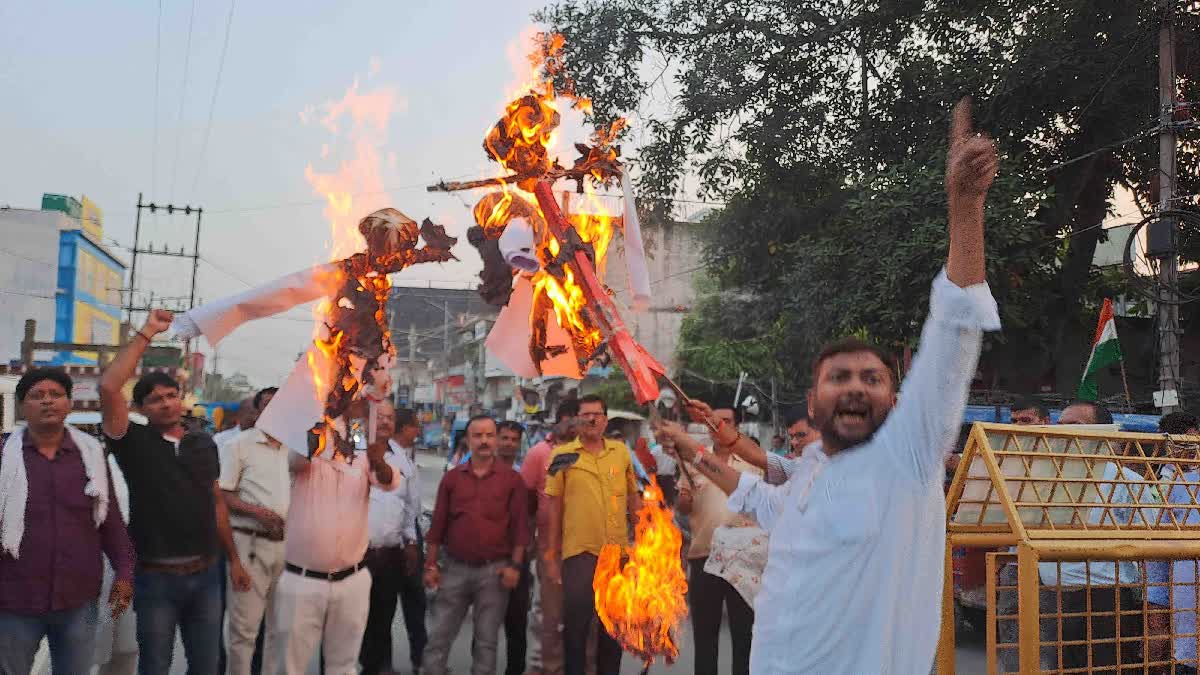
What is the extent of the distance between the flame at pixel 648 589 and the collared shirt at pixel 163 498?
2.51 m

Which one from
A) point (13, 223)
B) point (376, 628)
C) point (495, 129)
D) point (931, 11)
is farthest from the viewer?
point (13, 223)

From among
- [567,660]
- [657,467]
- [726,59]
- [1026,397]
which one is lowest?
[567,660]

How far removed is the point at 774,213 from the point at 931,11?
362 cm

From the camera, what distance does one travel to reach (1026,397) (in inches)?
586

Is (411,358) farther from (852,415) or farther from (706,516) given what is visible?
(852,415)

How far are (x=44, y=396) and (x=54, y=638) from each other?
116 centimetres

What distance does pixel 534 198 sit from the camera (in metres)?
4.58

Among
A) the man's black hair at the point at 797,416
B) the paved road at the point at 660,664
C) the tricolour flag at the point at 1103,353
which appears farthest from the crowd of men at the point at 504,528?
the tricolour flag at the point at 1103,353

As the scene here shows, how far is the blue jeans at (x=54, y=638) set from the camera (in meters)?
4.75

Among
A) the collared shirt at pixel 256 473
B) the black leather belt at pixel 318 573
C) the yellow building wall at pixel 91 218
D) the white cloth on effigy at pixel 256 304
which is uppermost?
the yellow building wall at pixel 91 218

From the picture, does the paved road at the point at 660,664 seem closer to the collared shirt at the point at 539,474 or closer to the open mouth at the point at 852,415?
the collared shirt at the point at 539,474

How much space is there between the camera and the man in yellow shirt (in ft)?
23.2

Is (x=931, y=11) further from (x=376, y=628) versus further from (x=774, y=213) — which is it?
(x=376, y=628)

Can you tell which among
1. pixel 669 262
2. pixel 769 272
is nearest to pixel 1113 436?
pixel 769 272
